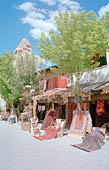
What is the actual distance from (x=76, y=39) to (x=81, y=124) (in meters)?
5.33

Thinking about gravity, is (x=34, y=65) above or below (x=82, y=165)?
above

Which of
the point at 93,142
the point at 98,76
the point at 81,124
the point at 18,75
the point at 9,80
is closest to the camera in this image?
the point at 93,142

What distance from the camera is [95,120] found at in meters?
13.4

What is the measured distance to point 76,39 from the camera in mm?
10359

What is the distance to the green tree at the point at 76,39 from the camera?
10812 millimetres

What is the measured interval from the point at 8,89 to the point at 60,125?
42.8 ft

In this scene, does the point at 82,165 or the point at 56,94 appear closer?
the point at 82,165

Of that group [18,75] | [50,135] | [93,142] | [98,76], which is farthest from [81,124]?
[18,75]

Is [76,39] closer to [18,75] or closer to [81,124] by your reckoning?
[81,124]

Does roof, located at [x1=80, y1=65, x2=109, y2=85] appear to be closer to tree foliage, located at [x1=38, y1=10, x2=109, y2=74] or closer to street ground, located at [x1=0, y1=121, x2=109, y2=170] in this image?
tree foliage, located at [x1=38, y1=10, x2=109, y2=74]

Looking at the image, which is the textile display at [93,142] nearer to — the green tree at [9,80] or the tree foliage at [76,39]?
the tree foliage at [76,39]

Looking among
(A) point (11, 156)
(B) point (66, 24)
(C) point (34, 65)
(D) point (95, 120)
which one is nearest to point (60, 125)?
(D) point (95, 120)

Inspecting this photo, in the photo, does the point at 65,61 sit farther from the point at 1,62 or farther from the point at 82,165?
the point at 1,62

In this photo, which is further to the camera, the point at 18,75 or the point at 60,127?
the point at 18,75
